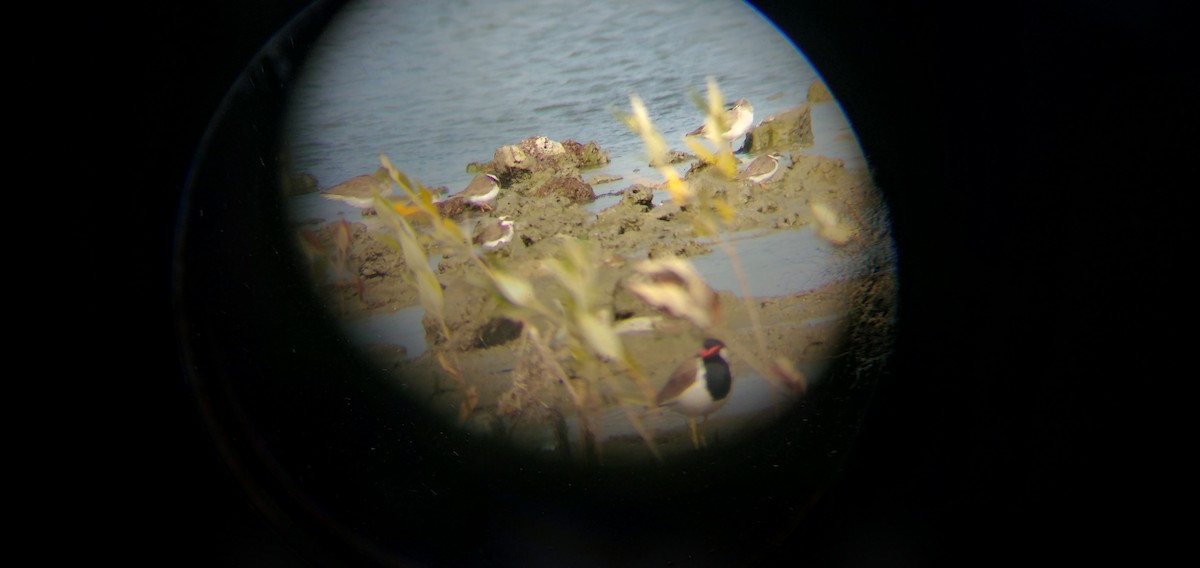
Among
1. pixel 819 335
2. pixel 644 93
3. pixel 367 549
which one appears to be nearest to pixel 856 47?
pixel 644 93

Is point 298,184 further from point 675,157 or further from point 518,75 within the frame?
point 675,157

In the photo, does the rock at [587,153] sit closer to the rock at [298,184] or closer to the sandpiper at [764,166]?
the sandpiper at [764,166]

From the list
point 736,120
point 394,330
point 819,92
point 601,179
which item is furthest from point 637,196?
point 394,330

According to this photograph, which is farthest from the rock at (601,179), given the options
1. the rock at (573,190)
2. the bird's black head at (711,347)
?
the bird's black head at (711,347)

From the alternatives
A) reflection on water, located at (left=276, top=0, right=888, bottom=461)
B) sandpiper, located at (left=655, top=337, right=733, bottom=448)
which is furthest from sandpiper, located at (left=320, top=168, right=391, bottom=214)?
sandpiper, located at (left=655, top=337, right=733, bottom=448)

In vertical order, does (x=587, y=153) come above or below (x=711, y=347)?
above

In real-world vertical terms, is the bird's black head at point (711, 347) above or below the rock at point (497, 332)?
below

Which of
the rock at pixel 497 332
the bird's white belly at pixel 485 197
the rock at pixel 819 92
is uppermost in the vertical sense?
the rock at pixel 819 92
